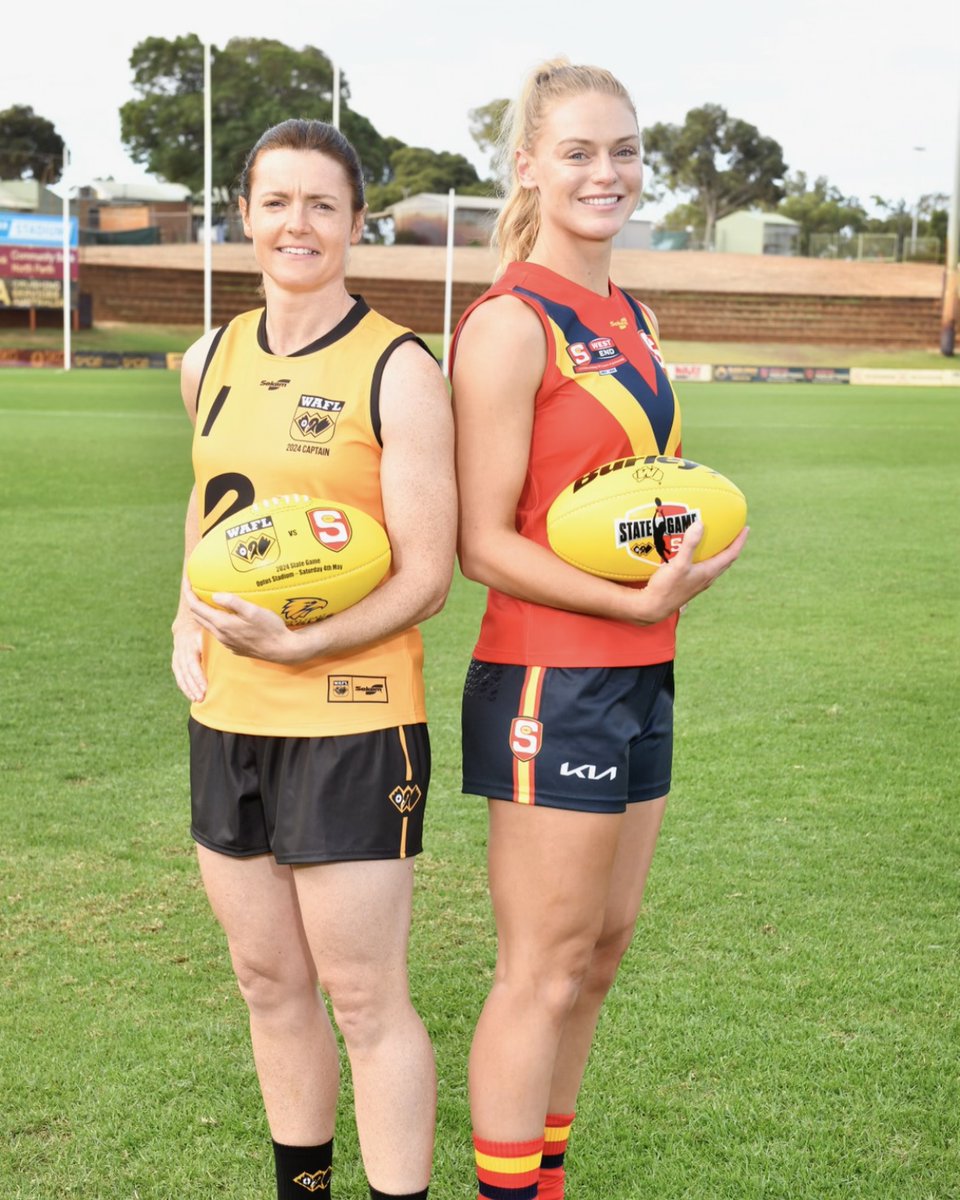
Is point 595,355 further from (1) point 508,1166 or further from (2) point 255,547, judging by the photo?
(1) point 508,1166

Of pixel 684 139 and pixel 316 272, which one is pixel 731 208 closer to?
pixel 684 139

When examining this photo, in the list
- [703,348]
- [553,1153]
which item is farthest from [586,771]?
[703,348]

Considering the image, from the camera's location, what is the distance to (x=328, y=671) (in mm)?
2254

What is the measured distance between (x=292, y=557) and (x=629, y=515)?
0.54m

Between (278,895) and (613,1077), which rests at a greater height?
(278,895)

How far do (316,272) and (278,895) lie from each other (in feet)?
3.40

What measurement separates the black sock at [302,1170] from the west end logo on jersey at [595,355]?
1440 millimetres

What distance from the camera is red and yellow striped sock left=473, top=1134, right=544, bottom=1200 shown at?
2357mm

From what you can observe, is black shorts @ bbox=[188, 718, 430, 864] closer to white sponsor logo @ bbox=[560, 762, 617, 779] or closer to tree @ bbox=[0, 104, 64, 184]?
white sponsor logo @ bbox=[560, 762, 617, 779]

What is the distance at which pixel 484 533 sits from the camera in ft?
7.48

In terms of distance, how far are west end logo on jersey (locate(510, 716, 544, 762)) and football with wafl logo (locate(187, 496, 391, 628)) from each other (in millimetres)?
348

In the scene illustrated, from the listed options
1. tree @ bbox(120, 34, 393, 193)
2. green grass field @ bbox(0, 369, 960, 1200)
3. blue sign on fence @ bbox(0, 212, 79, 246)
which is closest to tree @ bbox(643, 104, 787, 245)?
tree @ bbox(120, 34, 393, 193)

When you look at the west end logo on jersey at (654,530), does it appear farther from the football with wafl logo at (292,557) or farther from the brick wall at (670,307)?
the brick wall at (670,307)

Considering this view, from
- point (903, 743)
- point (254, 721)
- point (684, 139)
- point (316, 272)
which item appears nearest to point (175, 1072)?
point (254, 721)
